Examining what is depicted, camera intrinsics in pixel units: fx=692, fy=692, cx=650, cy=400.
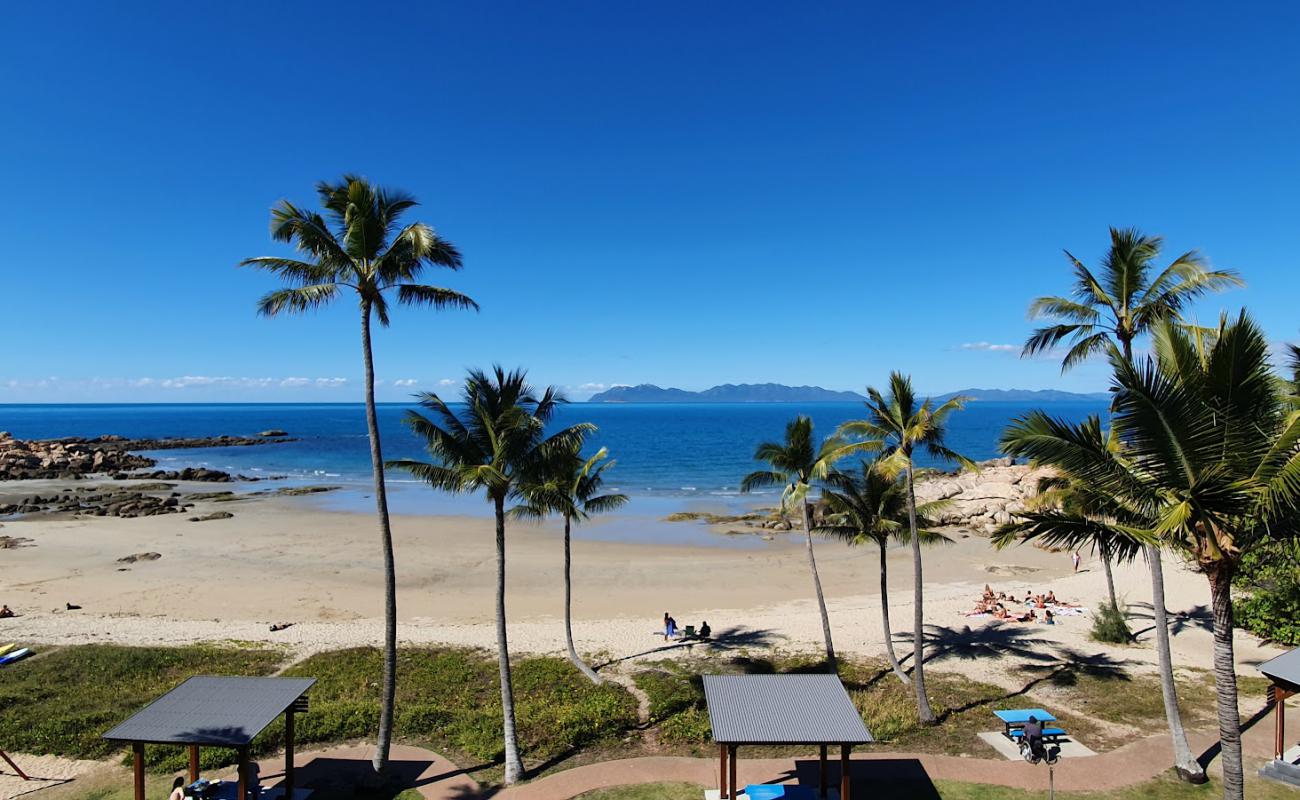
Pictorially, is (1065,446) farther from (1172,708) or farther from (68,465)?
(68,465)

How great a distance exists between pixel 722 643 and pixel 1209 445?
17.8 meters

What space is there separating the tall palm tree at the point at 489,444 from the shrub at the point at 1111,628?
65.7 ft

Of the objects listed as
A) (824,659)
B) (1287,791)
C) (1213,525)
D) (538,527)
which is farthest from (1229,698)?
(538,527)

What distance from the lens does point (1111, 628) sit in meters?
23.4

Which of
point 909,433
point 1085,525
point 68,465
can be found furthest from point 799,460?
point 68,465

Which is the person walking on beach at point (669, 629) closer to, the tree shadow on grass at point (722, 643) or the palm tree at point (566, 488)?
the tree shadow on grass at point (722, 643)

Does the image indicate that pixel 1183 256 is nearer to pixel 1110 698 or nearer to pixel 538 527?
pixel 1110 698

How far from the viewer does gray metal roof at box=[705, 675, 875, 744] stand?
1132 cm

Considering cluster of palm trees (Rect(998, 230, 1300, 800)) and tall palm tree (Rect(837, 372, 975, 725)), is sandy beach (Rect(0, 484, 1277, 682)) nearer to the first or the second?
tall palm tree (Rect(837, 372, 975, 725))

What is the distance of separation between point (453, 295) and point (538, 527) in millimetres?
36598

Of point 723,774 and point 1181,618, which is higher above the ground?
point 723,774

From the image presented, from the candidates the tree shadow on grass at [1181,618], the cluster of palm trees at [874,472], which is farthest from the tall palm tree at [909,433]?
the tree shadow on grass at [1181,618]

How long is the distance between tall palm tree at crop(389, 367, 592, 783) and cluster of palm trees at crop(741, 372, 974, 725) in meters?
6.99

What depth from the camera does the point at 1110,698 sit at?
1803 cm
